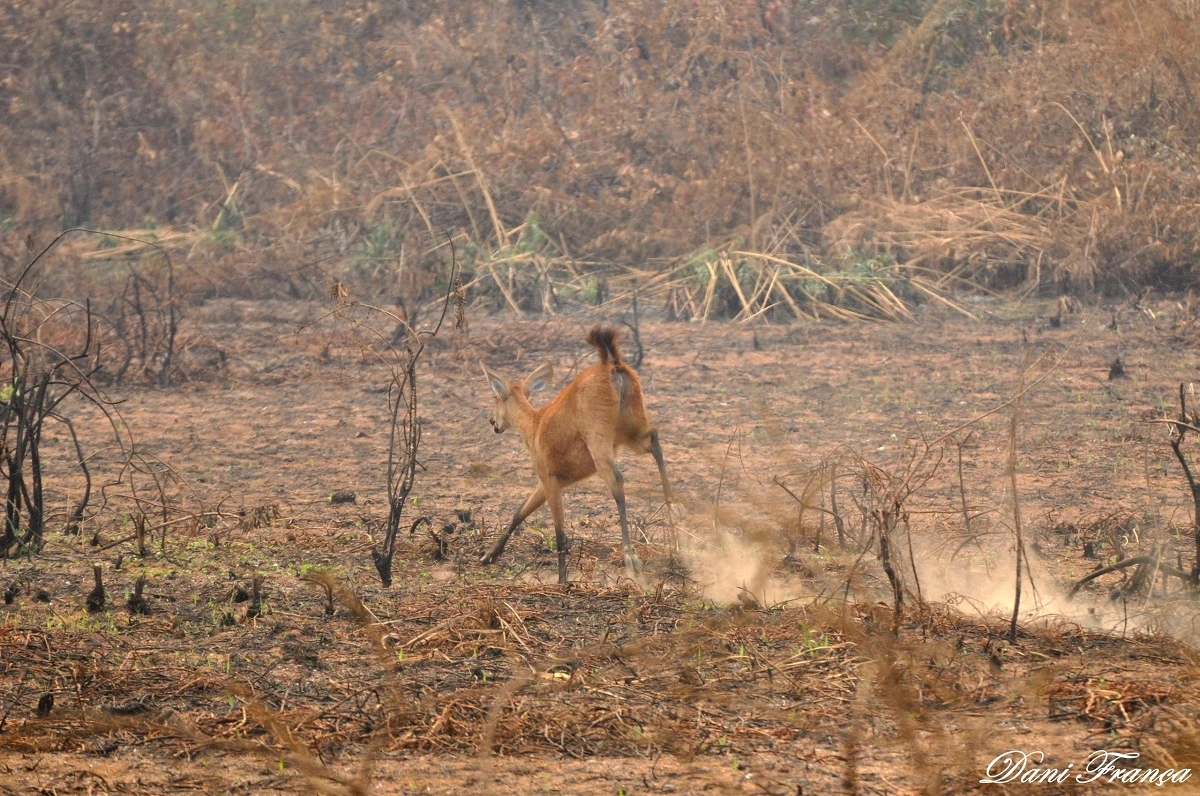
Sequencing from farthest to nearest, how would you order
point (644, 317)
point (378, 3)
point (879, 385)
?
point (378, 3) < point (644, 317) < point (879, 385)

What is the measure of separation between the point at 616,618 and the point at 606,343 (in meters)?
1.83

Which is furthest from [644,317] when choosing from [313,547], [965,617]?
[965,617]

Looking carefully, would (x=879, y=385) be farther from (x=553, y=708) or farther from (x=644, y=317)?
(x=553, y=708)

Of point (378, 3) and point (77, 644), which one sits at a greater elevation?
point (378, 3)

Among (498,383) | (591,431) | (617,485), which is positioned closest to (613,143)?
(498,383)

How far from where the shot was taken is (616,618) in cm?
639

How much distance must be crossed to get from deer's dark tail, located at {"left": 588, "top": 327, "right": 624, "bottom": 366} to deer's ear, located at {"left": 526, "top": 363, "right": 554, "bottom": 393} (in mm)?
785

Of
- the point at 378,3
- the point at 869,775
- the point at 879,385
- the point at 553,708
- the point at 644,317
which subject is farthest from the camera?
the point at 378,3

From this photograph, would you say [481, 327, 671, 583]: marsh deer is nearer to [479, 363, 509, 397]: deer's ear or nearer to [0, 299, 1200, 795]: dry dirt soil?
[0, 299, 1200, 795]: dry dirt soil

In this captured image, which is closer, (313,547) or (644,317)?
(313,547)

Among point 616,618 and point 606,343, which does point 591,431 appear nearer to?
point 606,343

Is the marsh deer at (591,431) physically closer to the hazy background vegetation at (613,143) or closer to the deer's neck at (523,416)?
the deer's neck at (523,416)

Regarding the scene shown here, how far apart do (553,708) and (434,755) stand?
21.5 inches

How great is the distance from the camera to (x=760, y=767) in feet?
15.2
